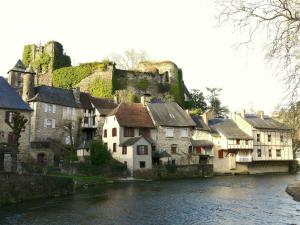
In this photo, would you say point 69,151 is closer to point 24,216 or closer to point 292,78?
point 24,216

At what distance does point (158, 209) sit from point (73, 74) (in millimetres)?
48022

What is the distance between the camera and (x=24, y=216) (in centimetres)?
2011

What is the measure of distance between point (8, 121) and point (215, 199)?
80.4 feet

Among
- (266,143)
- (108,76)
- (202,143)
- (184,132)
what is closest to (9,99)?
(184,132)

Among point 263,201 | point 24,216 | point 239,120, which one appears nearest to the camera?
point 24,216

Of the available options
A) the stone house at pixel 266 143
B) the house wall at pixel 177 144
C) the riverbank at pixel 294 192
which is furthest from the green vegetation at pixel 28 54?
the riverbank at pixel 294 192

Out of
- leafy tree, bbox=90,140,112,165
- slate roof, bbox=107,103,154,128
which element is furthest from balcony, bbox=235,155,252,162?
leafy tree, bbox=90,140,112,165

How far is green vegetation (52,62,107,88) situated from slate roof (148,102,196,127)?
49.7 feet

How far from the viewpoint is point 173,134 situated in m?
53.3

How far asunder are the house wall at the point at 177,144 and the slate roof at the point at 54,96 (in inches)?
505

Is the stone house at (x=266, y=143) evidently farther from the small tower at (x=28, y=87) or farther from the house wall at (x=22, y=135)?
the house wall at (x=22, y=135)

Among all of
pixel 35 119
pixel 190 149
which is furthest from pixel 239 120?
pixel 35 119

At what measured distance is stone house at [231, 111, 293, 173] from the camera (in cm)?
6019

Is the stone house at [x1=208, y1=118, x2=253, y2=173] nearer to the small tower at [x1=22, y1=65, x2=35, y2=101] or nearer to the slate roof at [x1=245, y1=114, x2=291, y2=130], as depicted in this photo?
the slate roof at [x1=245, y1=114, x2=291, y2=130]
